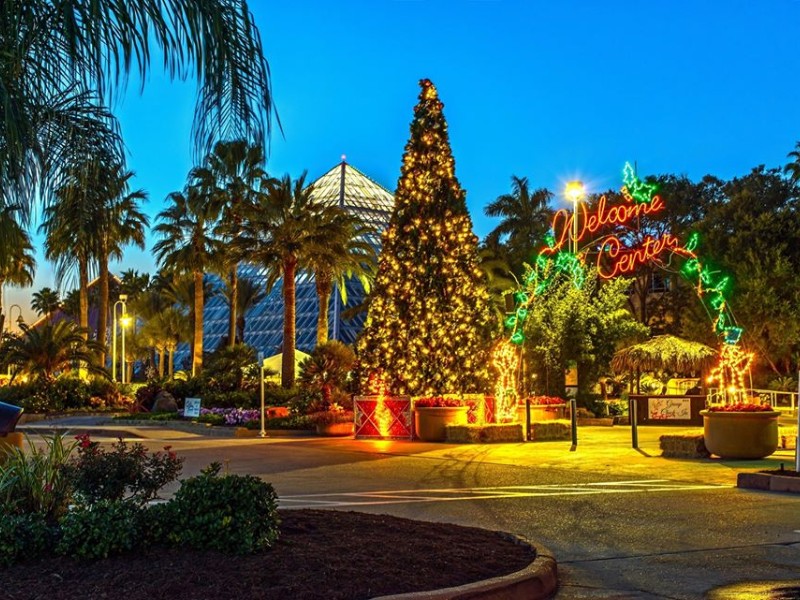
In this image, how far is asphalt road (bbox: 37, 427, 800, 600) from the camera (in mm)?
7816

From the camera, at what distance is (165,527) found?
267 inches

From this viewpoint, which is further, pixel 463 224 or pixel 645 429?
pixel 645 429

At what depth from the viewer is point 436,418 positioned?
24812 millimetres

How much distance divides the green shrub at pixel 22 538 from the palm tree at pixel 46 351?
34785mm

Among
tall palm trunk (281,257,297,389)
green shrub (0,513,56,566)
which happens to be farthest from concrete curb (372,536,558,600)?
tall palm trunk (281,257,297,389)

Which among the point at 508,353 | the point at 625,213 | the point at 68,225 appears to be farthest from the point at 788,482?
the point at 625,213

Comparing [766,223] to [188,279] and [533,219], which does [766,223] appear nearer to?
[533,219]

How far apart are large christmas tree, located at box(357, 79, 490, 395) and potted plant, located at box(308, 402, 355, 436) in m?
1.25

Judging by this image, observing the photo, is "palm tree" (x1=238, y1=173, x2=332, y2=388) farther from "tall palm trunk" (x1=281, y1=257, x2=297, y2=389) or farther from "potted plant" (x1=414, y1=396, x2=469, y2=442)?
"potted plant" (x1=414, y1=396, x2=469, y2=442)

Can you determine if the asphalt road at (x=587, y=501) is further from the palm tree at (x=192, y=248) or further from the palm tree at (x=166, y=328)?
the palm tree at (x=166, y=328)

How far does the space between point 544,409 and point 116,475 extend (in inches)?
919

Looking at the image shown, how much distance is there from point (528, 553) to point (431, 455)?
12.5 meters

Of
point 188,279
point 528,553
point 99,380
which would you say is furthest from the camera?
point 188,279

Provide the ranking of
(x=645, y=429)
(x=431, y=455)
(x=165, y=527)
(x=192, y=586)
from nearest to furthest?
(x=192, y=586), (x=165, y=527), (x=431, y=455), (x=645, y=429)
